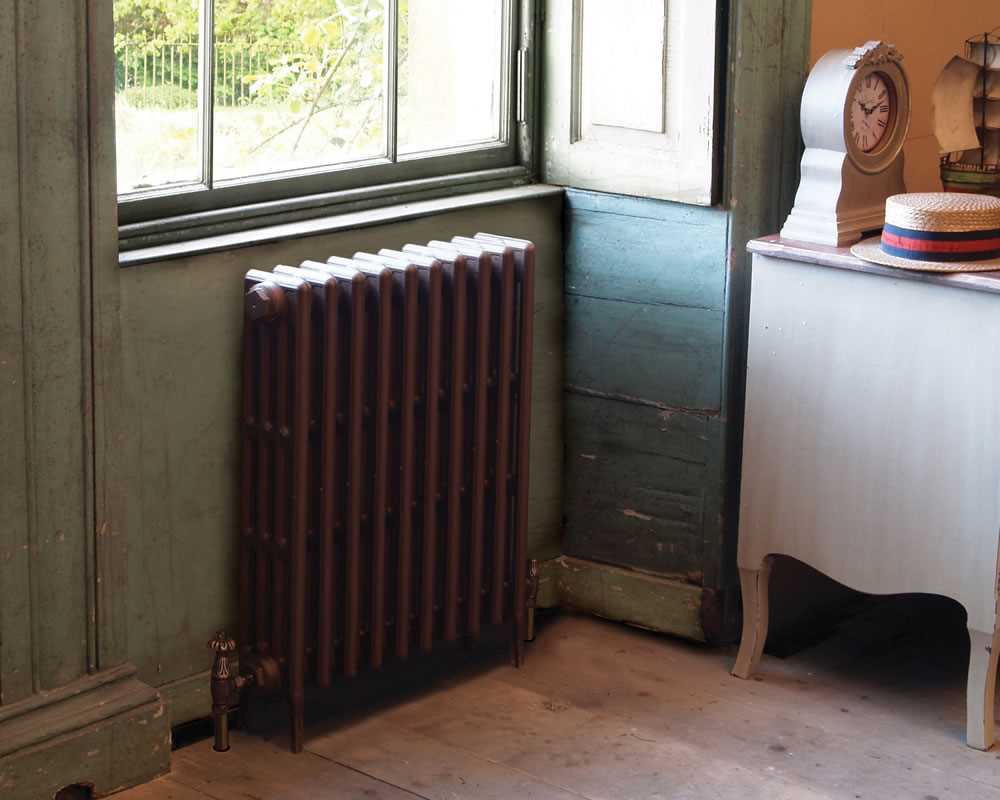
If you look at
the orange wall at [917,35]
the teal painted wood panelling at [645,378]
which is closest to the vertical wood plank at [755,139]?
the teal painted wood panelling at [645,378]

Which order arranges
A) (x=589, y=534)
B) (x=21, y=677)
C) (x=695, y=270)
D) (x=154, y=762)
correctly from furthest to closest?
1. (x=589, y=534)
2. (x=695, y=270)
3. (x=154, y=762)
4. (x=21, y=677)

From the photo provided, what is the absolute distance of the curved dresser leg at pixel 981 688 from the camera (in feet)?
10.2

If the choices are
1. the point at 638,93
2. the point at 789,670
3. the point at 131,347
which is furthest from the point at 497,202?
the point at 789,670

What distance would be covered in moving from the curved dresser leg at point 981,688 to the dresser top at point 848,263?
0.66 m

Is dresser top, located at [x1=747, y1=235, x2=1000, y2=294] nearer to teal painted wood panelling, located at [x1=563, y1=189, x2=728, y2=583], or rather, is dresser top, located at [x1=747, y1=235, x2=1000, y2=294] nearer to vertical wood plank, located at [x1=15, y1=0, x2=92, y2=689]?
teal painted wood panelling, located at [x1=563, y1=189, x2=728, y2=583]

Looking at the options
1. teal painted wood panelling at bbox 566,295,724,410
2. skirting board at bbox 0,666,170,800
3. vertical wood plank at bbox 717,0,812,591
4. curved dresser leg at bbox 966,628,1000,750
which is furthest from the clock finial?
skirting board at bbox 0,666,170,800

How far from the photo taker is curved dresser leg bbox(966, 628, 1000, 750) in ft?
10.2

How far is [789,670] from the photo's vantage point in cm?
355

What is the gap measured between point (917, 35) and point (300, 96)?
1538 mm

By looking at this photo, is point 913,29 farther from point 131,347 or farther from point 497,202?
point 131,347

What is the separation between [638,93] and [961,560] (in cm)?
119

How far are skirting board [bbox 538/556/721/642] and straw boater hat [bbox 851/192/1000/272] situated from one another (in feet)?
2.98

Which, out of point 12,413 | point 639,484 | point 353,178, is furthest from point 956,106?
point 12,413

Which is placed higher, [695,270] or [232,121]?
[232,121]
